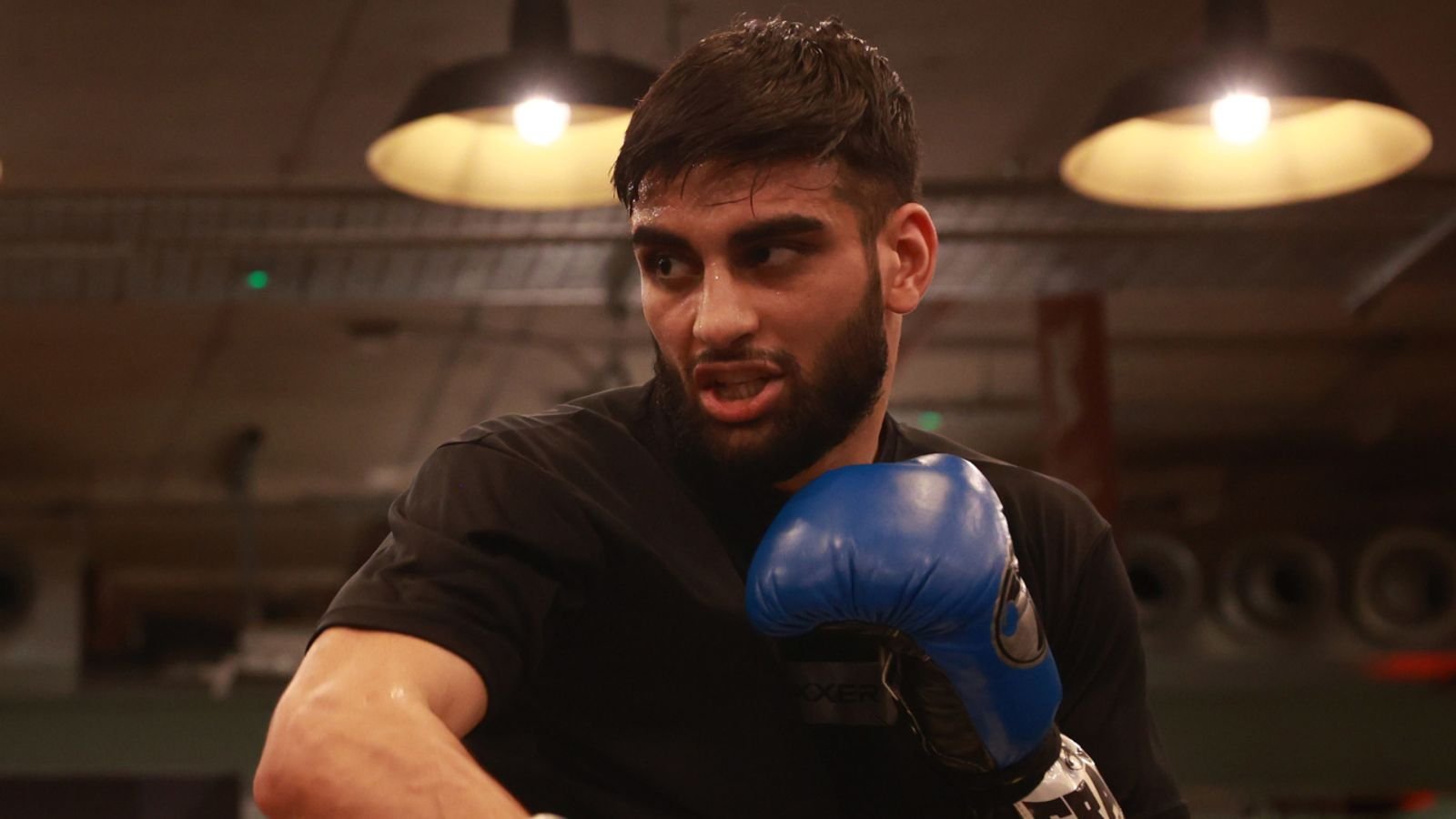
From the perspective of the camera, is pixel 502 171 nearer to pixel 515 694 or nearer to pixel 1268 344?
pixel 515 694

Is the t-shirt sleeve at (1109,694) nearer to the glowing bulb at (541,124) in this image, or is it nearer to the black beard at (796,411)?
the black beard at (796,411)

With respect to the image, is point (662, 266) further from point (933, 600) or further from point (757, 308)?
point (933, 600)

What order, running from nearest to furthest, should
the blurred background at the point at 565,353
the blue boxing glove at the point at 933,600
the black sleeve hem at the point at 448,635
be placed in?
the black sleeve hem at the point at 448,635, the blue boxing glove at the point at 933,600, the blurred background at the point at 565,353

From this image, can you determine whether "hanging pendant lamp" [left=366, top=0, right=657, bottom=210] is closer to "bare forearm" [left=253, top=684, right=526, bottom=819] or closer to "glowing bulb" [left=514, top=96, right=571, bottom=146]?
"glowing bulb" [left=514, top=96, right=571, bottom=146]

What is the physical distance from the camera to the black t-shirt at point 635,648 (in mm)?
1482

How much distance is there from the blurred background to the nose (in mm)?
1836

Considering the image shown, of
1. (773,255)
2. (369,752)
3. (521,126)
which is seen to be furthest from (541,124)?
(369,752)

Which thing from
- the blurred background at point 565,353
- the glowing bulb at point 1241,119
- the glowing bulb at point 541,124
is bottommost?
the blurred background at point 565,353

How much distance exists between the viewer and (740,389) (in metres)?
1.57

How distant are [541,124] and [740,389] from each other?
2.00 metres

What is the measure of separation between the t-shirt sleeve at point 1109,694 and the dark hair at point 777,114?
18.0 inches

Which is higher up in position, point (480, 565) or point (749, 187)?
point (749, 187)

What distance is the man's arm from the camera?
123 cm

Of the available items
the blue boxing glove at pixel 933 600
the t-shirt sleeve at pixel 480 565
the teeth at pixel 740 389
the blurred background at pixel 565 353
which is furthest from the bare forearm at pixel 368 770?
the blurred background at pixel 565 353
